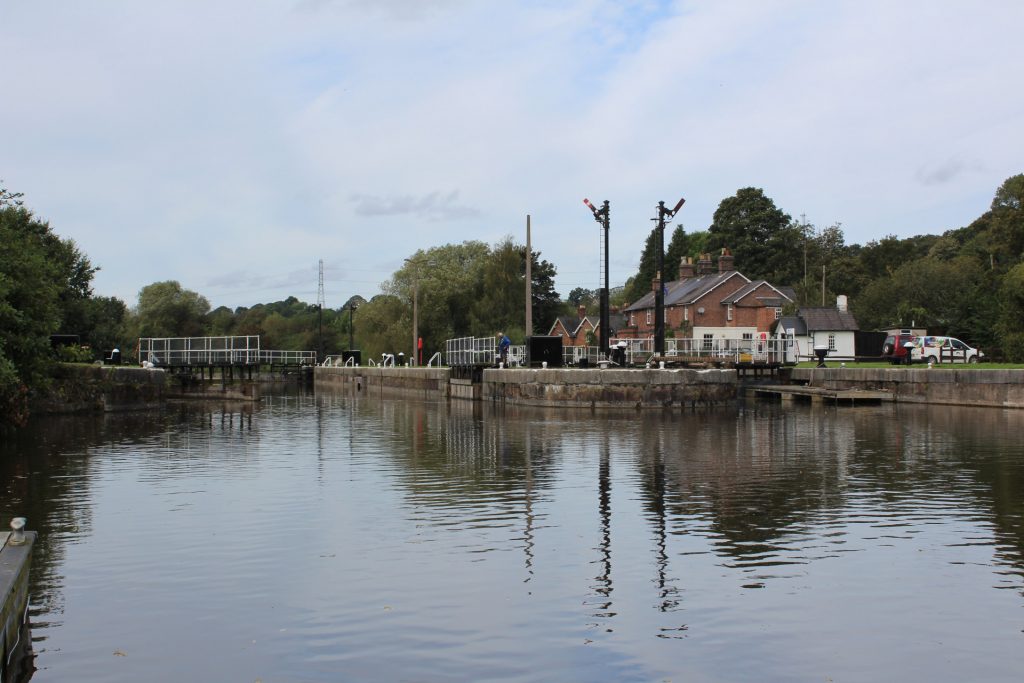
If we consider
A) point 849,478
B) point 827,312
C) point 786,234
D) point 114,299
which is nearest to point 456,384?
point 827,312

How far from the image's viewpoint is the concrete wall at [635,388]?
133 feet

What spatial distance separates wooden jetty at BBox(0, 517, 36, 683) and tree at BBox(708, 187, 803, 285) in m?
102

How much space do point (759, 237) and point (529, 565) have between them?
331ft

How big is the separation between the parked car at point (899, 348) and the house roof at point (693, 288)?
63.6ft

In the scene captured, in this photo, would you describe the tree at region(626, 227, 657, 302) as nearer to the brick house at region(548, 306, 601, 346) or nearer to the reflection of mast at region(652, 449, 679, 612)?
the brick house at region(548, 306, 601, 346)

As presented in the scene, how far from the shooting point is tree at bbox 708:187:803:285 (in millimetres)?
105875

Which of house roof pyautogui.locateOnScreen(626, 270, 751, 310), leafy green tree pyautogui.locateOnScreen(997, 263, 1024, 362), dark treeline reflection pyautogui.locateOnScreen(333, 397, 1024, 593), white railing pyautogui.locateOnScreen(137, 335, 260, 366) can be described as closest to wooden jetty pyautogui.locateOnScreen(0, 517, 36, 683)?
dark treeline reflection pyautogui.locateOnScreen(333, 397, 1024, 593)

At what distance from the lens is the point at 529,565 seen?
11766 millimetres

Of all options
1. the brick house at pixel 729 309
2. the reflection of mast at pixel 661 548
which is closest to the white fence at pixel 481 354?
the brick house at pixel 729 309

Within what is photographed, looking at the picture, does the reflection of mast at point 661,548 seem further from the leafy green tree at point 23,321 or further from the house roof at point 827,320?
the house roof at point 827,320

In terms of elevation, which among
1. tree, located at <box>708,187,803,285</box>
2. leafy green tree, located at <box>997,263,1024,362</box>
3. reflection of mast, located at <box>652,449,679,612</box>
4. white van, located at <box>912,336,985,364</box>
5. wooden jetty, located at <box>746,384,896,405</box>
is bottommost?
reflection of mast, located at <box>652,449,679,612</box>

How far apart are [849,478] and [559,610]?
1100 cm

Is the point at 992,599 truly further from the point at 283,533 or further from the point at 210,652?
the point at 283,533

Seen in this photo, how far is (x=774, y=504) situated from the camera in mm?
15883
